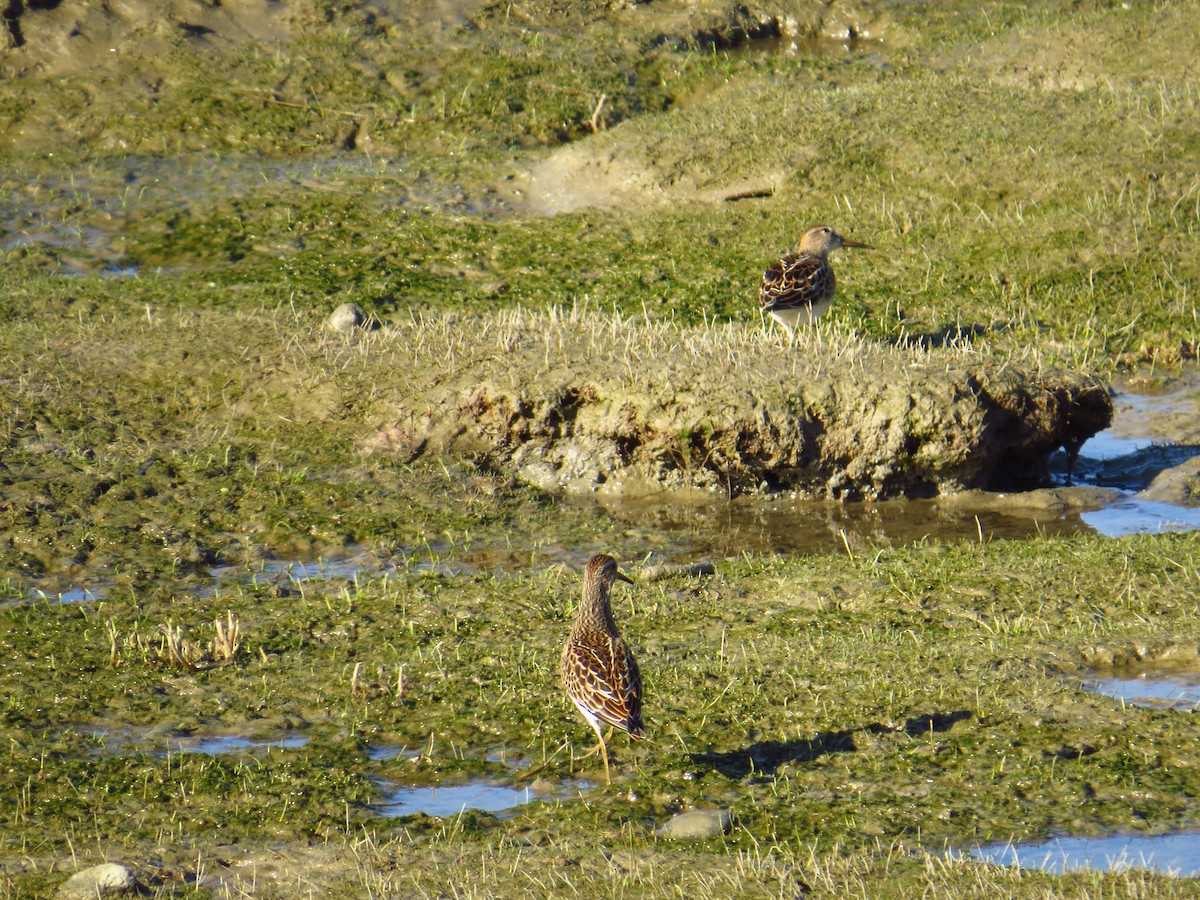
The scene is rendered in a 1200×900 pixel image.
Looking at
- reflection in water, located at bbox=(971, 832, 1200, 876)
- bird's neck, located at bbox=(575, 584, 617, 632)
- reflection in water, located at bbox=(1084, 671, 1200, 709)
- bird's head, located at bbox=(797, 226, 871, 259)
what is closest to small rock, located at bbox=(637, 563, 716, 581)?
bird's neck, located at bbox=(575, 584, 617, 632)

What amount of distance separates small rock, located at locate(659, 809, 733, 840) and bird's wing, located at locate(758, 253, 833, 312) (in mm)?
7237

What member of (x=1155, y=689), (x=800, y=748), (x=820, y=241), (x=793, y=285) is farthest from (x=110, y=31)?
(x=1155, y=689)

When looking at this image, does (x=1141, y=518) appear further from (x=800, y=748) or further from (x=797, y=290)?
(x=800, y=748)

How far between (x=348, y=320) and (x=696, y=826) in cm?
813

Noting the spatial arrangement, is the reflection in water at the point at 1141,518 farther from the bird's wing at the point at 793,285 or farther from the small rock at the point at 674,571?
the bird's wing at the point at 793,285

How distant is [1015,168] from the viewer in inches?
656

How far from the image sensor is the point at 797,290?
13.2 m

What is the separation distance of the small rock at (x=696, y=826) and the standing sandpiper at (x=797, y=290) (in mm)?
7177

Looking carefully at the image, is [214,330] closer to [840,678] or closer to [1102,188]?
[840,678]

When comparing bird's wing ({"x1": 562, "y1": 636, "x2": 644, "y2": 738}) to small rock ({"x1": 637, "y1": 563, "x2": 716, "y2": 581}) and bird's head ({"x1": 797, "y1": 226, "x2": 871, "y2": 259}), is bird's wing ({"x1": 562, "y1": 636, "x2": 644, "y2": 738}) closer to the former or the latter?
small rock ({"x1": 637, "y1": 563, "x2": 716, "y2": 581})

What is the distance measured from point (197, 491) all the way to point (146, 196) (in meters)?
7.22

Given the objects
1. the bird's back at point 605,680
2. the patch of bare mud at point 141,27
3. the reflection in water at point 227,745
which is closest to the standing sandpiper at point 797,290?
the bird's back at point 605,680

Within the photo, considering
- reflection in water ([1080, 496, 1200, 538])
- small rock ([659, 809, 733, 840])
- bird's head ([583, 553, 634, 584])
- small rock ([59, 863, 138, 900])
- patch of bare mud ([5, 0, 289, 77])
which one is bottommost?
reflection in water ([1080, 496, 1200, 538])

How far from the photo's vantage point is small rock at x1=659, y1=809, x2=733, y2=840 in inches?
254
